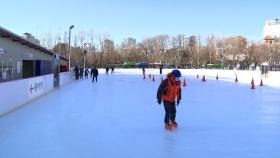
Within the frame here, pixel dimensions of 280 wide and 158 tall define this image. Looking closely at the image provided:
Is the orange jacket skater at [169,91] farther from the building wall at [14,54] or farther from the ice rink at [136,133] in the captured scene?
the building wall at [14,54]

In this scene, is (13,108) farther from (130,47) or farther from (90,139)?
(130,47)

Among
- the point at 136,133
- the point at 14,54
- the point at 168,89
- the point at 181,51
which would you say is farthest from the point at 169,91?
the point at 181,51

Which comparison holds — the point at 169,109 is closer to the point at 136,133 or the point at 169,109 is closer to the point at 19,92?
the point at 136,133

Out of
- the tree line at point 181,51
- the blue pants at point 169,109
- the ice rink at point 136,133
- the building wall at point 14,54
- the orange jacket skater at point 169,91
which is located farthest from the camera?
the tree line at point 181,51

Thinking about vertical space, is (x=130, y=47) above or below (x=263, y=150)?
→ above

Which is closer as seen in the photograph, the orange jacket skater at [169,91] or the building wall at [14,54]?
the orange jacket skater at [169,91]

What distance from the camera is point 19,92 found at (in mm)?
12078

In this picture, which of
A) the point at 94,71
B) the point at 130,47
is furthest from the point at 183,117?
the point at 130,47

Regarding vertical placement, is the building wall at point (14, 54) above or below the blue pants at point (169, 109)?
above

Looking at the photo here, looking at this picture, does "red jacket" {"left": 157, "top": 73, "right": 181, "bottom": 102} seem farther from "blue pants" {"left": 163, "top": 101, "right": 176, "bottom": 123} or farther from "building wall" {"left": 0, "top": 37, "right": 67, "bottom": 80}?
"building wall" {"left": 0, "top": 37, "right": 67, "bottom": 80}

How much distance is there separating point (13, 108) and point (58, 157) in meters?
6.16

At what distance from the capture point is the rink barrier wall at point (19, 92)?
10.1m

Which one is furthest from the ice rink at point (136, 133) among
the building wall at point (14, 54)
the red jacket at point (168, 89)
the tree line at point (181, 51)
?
the tree line at point (181, 51)

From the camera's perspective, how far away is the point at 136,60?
98438 mm
